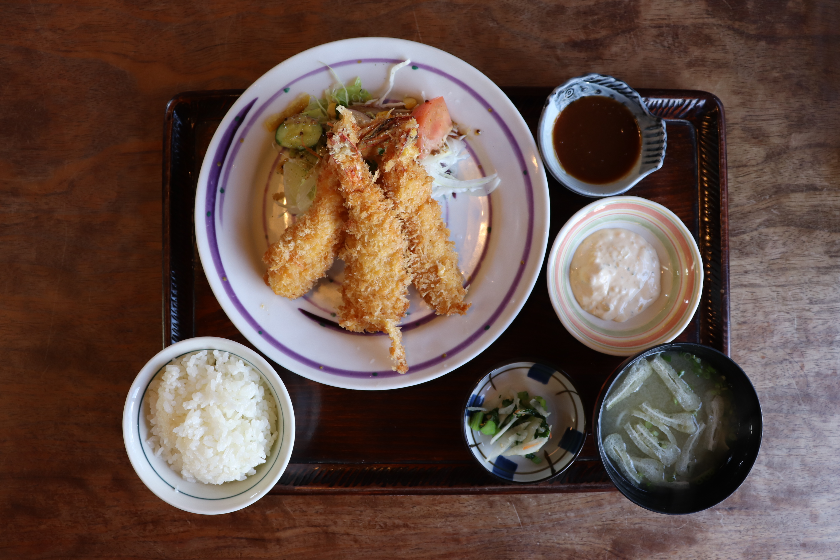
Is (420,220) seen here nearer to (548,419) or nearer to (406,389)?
(406,389)

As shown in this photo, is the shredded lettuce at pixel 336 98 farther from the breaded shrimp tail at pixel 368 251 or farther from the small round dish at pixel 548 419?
the small round dish at pixel 548 419

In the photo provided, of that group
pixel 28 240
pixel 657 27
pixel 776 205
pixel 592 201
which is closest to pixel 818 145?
pixel 776 205

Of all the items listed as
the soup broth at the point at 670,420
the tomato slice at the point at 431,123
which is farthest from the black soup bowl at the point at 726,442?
the tomato slice at the point at 431,123

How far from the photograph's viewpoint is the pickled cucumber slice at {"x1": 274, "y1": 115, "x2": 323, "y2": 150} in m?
1.72

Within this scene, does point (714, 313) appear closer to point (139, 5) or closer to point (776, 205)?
point (776, 205)

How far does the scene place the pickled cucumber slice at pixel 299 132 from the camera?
1720 millimetres

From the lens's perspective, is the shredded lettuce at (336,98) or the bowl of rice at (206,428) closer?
the bowl of rice at (206,428)

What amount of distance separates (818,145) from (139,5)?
2.71m

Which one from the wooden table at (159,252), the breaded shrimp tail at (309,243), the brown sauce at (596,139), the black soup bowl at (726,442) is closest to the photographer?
the black soup bowl at (726,442)

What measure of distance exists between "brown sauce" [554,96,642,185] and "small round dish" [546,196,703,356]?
0.15m

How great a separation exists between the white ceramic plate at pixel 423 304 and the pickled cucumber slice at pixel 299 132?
59 millimetres

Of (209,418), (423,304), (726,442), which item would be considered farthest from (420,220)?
(726,442)

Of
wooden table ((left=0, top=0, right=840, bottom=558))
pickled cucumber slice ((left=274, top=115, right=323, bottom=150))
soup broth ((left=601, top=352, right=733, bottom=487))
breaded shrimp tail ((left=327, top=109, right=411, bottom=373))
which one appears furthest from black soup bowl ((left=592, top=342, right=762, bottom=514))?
pickled cucumber slice ((left=274, top=115, right=323, bottom=150))

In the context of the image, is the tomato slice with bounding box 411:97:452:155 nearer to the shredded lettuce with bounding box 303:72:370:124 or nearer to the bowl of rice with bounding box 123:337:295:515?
the shredded lettuce with bounding box 303:72:370:124
